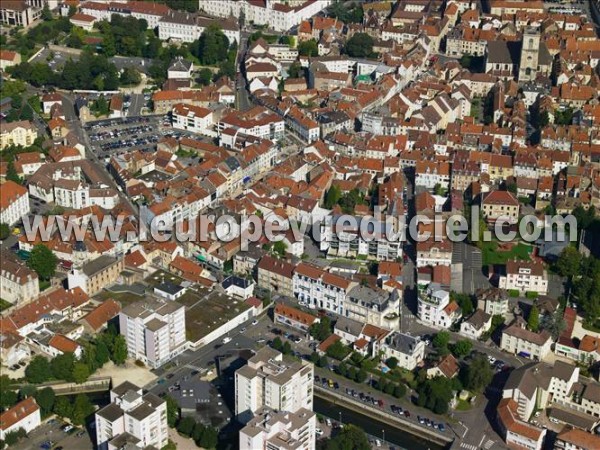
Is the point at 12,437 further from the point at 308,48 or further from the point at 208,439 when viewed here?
the point at 308,48

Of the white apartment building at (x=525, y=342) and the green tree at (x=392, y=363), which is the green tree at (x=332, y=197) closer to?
the green tree at (x=392, y=363)

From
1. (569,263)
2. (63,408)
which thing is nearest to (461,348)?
(569,263)

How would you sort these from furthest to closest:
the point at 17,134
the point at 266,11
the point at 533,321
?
1. the point at 266,11
2. the point at 17,134
3. the point at 533,321

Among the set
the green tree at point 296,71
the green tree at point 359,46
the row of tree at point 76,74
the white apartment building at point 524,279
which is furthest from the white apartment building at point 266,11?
the white apartment building at point 524,279

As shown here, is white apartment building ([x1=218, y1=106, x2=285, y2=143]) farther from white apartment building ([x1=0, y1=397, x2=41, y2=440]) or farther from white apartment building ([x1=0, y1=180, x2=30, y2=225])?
white apartment building ([x1=0, y1=397, x2=41, y2=440])

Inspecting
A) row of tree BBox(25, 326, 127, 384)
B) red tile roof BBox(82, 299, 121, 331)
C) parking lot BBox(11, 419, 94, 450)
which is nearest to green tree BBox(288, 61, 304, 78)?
red tile roof BBox(82, 299, 121, 331)

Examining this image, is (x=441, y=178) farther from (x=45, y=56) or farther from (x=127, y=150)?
(x=45, y=56)
